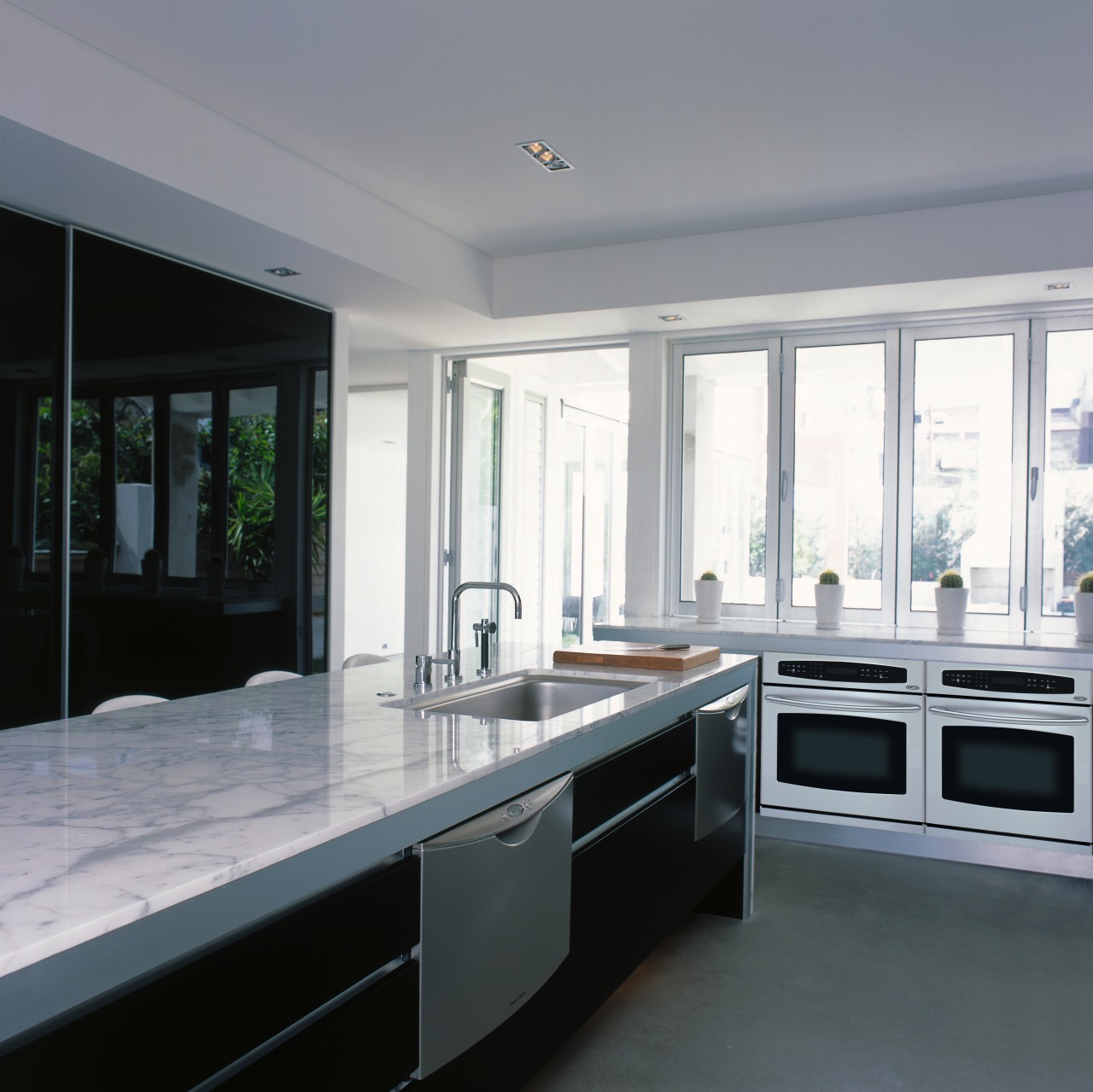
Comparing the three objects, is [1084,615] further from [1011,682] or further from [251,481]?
[251,481]

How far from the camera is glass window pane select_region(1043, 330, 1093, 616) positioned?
4488 millimetres

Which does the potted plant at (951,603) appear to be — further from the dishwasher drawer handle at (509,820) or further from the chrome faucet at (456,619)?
the dishwasher drawer handle at (509,820)

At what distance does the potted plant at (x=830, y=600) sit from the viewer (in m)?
4.73

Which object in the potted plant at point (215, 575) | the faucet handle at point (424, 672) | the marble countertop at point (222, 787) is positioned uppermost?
the potted plant at point (215, 575)

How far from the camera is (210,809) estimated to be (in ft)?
4.48

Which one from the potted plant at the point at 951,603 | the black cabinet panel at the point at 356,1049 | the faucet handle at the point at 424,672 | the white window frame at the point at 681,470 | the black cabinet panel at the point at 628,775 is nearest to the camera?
the black cabinet panel at the point at 356,1049

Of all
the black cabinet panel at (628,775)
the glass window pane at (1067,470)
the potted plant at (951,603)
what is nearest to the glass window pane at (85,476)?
the black cabinet panel at (628,775)

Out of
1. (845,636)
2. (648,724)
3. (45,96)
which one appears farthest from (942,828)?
(45,96)

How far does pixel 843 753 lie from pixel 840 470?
1513 mm

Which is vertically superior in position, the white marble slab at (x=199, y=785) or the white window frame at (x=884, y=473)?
the white window frame at (x=884, y=473)

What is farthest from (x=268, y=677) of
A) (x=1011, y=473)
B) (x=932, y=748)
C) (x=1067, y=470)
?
(x=1067, y=470)

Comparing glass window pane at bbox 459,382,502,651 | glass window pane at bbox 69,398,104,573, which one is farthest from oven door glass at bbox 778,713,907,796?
glass window pane at bbox 69,398,104,573

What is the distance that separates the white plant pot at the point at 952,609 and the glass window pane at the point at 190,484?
10.8ft

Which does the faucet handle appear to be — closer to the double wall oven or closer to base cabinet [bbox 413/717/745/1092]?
base cabinet [bbox 413/717/745/1092]
